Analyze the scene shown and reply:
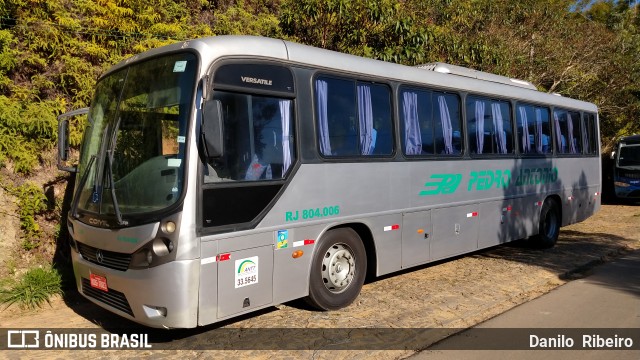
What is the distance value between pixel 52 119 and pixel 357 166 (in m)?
4.27

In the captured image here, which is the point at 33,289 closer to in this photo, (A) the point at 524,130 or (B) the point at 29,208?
(B) the point at 29,208

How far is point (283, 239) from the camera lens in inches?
202

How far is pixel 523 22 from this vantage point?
17641mm

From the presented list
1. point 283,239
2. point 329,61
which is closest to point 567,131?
point 329,61

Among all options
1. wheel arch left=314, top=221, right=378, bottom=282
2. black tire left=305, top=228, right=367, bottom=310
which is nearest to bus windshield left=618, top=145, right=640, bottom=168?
wheel arch left=314, top=221, right=378, bottom=282

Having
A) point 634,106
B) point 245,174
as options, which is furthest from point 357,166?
point 634,106

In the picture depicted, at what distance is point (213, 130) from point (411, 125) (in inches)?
131

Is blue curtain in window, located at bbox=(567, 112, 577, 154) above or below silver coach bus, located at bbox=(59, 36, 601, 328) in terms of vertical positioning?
above

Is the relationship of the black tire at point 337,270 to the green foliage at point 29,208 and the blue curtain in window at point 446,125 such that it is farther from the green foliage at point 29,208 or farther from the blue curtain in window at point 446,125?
the green foliage at point 29,208

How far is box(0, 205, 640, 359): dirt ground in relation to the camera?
478 cm

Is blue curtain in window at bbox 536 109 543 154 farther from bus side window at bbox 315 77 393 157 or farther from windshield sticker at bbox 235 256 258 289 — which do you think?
windshield sticker at bbox 235 256 258 289

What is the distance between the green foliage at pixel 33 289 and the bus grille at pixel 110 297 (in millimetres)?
1448

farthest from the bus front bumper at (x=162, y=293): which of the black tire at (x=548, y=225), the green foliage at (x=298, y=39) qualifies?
the black tire at (x=548, y=225)

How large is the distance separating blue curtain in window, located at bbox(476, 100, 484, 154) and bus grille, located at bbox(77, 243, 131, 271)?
560 cm
